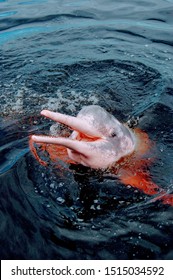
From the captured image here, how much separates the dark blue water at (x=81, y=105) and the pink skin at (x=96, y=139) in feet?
0.92

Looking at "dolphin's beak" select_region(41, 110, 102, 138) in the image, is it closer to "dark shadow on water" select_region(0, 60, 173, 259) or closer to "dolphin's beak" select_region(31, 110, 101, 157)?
"dolphin's beak" select_region(31, 110, 101, 157)

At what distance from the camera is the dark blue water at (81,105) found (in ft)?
12.9

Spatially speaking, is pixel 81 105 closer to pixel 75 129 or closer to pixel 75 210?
pixel 75 129

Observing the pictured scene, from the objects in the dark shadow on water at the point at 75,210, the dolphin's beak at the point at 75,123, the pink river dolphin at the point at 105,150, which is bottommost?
the dark shadow on water at the point at 75,210

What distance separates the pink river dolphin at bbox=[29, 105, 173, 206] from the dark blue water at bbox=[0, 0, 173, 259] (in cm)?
14

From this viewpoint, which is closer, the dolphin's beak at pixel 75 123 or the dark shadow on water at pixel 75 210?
the dark shadow on water at pixel 75 210

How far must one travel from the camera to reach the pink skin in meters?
4.33

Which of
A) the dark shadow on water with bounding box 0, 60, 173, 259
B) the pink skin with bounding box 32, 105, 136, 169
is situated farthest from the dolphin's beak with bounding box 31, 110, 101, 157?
the dark shadow on water with bounding box 0, 60, 173, 259

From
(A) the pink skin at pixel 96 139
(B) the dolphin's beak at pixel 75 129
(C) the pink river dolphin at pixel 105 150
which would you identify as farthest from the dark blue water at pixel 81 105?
(B) the dolphin's beak at pixel 75 129

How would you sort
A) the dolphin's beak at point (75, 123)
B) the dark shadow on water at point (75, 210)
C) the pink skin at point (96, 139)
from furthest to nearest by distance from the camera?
the pink skin at point (96, 139), the dolphin's beak at point (75, 123), the dark shadow on water at point (75, 210)

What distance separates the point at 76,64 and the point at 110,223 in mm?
4698

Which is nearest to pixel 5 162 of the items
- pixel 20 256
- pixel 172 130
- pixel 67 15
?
pixel 20 256

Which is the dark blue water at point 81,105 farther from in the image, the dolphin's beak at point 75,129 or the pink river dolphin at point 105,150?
the dolphin's beak at point 75,129

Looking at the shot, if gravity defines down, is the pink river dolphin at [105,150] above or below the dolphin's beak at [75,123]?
below
